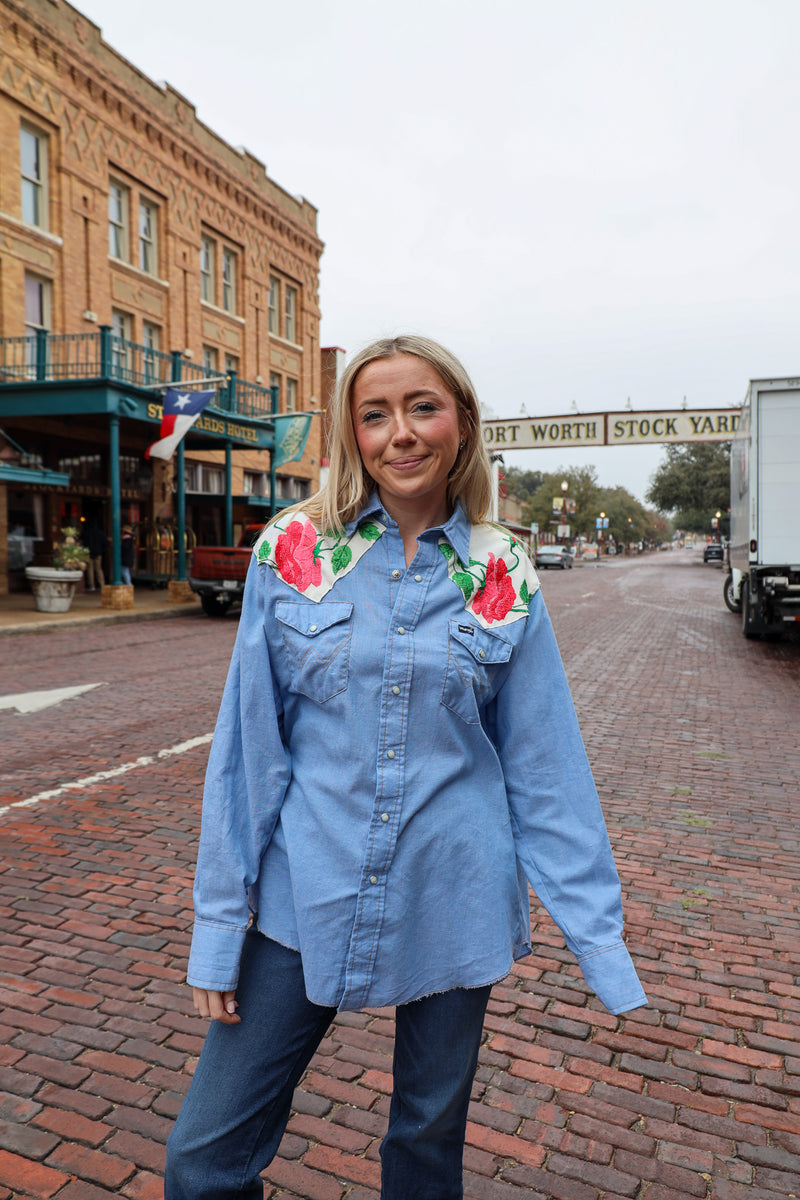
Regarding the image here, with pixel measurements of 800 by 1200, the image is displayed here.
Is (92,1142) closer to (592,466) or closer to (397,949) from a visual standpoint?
(397,949)

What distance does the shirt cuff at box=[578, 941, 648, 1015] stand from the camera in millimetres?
1666

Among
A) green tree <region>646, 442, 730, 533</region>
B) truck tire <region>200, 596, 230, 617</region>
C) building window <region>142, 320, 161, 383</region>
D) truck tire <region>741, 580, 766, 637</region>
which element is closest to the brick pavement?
truck tire <region>741, 580, 766, 637</region>

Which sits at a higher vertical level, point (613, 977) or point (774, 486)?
point (774, 486)

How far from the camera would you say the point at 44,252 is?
67.2 feet

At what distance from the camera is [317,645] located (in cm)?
168

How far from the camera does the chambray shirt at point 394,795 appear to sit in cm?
161

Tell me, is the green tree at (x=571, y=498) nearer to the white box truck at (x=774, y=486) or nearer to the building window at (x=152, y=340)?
the building window at (x=152, y=340)

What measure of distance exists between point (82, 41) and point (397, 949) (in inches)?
999

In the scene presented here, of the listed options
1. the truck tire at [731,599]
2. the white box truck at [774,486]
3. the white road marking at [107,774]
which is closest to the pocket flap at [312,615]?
the white road marking at [107,774]

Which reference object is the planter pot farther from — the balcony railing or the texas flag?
the balcony railing

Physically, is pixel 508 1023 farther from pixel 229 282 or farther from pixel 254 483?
pixel 229 282

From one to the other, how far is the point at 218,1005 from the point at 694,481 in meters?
61.7

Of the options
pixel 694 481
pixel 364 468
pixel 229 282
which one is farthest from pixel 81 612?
pixel 694 481

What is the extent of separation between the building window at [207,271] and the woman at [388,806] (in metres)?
27.6
